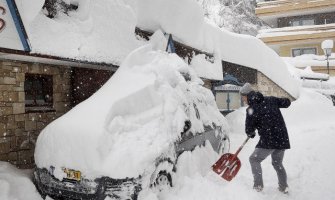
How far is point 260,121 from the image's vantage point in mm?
5766

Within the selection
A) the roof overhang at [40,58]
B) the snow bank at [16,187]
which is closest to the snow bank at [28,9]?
the roof overhang at [40,58]

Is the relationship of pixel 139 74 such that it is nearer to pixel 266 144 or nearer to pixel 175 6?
pixel 266 144

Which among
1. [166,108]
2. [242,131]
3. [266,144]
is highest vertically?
[166,108]

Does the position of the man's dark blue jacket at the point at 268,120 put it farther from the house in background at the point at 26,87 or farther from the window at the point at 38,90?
the window at the point at 38,90

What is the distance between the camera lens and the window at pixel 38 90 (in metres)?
6.95

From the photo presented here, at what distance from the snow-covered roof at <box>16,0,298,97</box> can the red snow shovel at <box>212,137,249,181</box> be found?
3.23 meters

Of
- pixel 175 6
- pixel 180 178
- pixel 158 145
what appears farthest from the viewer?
pixel 175 6

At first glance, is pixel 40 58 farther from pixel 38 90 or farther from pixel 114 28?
pixel 114 28

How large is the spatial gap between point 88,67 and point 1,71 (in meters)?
2.14

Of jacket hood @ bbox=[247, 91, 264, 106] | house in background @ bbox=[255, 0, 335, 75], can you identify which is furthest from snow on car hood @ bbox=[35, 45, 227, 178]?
house in background @ bbox=[255, 0, 335, 75]

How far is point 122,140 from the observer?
475cm

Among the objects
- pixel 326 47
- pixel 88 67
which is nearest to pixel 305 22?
pixel 326 47

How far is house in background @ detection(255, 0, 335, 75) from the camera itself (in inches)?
1102

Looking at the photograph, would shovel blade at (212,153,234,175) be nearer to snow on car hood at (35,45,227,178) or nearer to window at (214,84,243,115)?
snow on car hood at (35,45,227,178)
